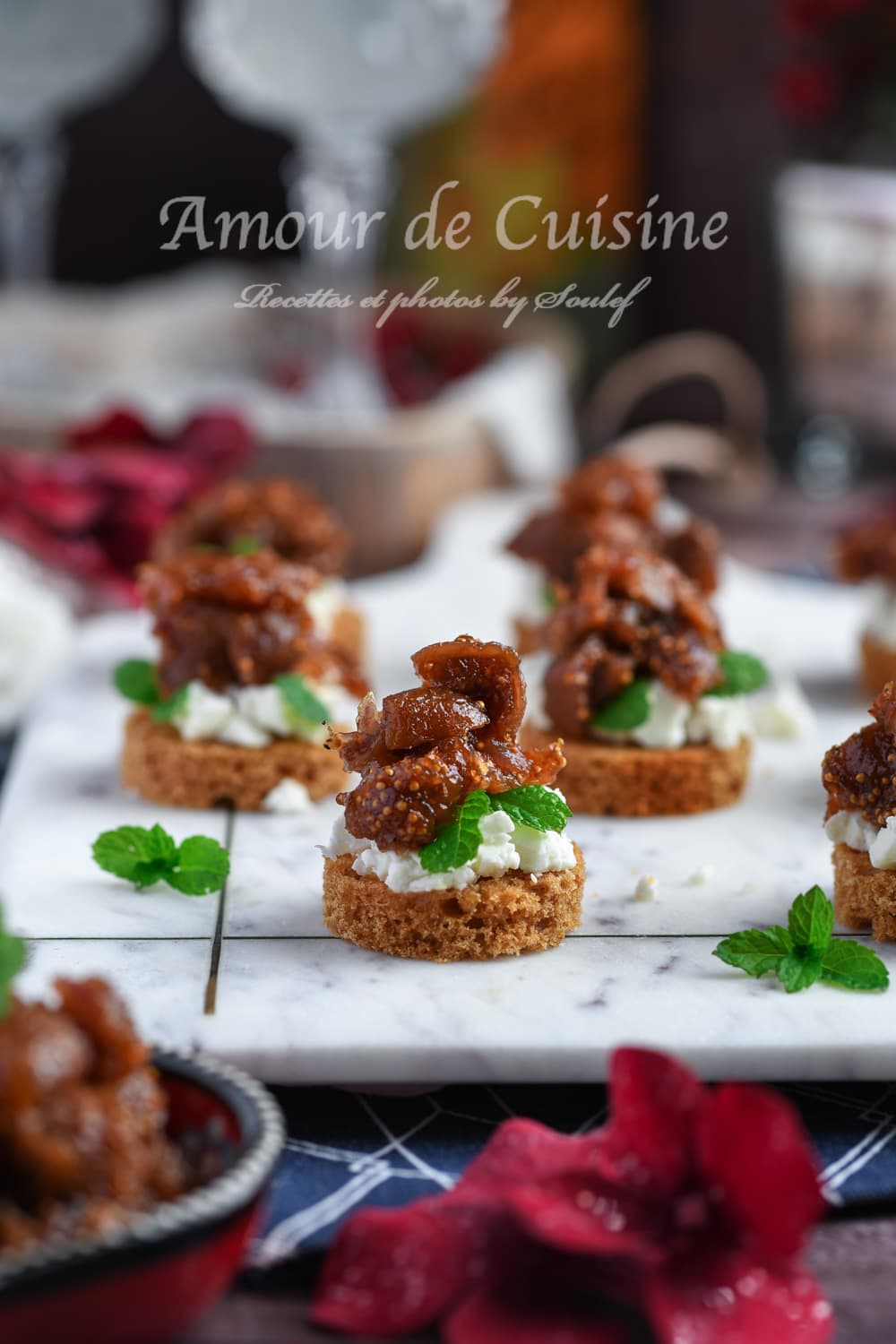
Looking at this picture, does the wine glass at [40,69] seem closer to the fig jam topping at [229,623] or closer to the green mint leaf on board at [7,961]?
the fig jam topping at [229,623]

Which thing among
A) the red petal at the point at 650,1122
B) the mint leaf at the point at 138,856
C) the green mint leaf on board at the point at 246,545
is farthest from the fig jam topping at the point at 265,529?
the red petal at the point at 650,1122

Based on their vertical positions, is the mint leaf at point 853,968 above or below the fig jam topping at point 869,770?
below

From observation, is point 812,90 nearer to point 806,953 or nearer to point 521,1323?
point 806,953

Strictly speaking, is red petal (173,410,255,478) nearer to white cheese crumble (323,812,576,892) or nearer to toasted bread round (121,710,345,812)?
toasted bread round (121,710,345,812)

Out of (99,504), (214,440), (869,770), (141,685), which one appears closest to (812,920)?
(869,770)

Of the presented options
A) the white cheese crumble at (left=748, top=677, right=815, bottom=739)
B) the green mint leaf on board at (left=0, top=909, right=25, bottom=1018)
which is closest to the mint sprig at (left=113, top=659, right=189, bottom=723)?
the white cheese crumble at (left=748, top=677, right=815, bottom=739)

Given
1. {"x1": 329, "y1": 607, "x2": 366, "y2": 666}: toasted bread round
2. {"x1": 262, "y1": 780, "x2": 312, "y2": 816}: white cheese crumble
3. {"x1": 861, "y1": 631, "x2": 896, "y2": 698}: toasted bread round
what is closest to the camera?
{"x1": 262, "y1": 780, "x2": 312, "y2": 816}: white cheese crumble
